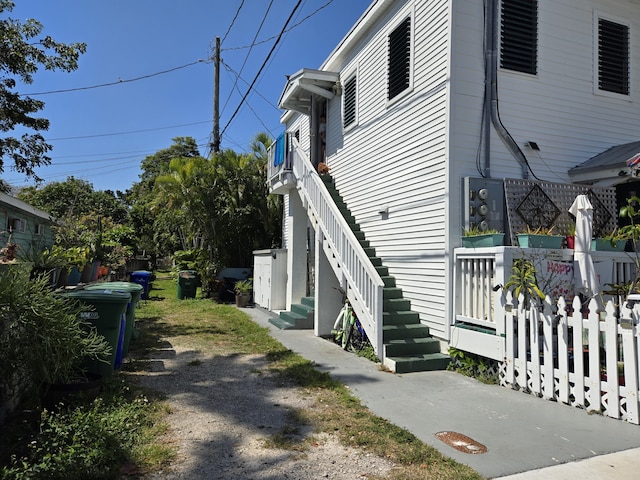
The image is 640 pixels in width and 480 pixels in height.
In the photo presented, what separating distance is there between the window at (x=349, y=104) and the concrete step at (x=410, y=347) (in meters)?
Result: 5.19

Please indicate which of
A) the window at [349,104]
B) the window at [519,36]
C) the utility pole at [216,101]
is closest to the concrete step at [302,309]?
the window at [349,104]

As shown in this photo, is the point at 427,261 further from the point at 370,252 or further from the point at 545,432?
the point at 545,432

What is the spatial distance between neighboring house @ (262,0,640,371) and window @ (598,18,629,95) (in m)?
0.03

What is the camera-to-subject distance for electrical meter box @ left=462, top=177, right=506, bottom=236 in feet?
20.5

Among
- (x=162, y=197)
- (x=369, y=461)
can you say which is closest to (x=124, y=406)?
(x=369, y=461)

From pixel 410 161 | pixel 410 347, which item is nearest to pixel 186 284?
pixel 410 161

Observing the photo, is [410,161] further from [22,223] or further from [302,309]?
[22,223]

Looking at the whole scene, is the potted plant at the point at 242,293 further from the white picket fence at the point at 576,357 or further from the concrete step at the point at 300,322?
the white picket fence at the point at 576,357

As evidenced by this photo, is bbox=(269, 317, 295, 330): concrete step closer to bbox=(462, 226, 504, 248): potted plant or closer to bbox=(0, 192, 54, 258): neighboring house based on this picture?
bbox=(462, 226, 504, 248): potted plant

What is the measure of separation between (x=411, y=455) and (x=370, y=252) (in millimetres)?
5390

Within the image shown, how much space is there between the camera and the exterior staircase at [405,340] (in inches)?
238

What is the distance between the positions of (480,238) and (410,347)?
1.86 m

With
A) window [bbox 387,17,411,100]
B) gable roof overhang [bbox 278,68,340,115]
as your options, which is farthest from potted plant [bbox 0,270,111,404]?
gable roof overhang [bbox 278,68,340,115]

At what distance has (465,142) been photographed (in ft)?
21.1
